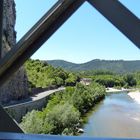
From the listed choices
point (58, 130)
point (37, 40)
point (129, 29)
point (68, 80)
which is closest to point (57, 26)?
point (37, 40)

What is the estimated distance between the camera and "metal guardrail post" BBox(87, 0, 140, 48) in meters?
1.54

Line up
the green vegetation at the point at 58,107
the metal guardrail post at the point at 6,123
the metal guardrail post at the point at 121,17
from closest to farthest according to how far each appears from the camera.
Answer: the metal guardrail post at the point at 121,17
the metal guardrail post at the point at 6,123
the green vegetation at the point at 58,107

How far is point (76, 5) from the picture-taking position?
1837 mm

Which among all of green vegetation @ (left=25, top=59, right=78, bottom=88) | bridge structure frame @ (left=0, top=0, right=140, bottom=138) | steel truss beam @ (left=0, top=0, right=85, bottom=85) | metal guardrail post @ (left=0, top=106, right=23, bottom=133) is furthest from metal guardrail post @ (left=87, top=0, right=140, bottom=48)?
green vegetation @ (left=25, top=59, right=78, bottom=88)

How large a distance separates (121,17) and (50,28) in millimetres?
410

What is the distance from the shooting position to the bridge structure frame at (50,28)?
1.57 metres

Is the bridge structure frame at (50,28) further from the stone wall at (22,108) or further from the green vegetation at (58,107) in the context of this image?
the stone wall at (22,108)

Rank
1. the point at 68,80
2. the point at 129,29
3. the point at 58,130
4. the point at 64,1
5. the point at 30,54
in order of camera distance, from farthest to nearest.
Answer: the point at 68,80, the point at 58,130, the point at 30,54, the point at 64,1, the point at 129,29

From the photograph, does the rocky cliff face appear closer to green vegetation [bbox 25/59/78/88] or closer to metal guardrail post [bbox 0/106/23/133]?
green vegetation [bbox 25/59/78/88]

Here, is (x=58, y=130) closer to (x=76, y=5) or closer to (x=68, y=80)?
(x=76, y=5)

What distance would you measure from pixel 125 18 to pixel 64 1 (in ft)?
1.02

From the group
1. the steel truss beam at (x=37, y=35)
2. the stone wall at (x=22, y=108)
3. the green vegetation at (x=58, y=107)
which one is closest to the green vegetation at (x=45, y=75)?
the green vegetation at (x=58, y=107)

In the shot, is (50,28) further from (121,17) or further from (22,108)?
(22,108)

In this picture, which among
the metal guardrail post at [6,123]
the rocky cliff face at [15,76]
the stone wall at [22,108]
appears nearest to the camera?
the metal guardrail post at [6,123]
